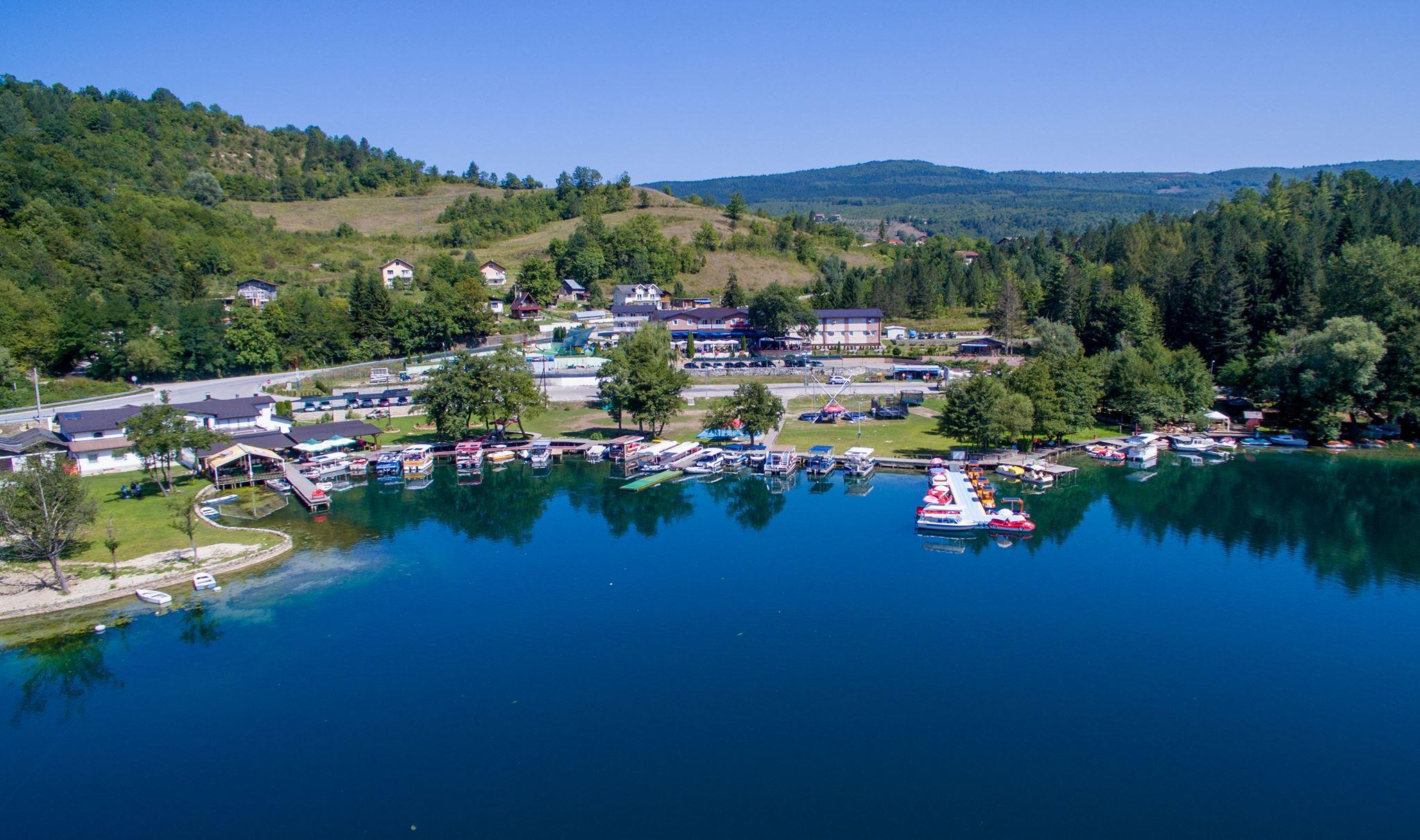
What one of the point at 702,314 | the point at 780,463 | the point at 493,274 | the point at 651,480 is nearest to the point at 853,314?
the point at 702,314

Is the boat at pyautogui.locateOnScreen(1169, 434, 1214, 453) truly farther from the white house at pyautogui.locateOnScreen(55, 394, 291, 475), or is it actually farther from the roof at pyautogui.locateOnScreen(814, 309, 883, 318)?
the white house at pyautogui.locateOnScreen(55, 394, 291, 475)

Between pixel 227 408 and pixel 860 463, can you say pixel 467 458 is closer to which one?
pixel 227 408

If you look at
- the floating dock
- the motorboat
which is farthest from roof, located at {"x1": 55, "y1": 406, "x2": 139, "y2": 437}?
the motorboat

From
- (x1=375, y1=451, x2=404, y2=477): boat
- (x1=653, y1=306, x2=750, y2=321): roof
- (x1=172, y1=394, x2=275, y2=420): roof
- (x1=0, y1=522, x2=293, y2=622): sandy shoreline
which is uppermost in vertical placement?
(x1=653, y1=306, x2=750, y2=321): roof

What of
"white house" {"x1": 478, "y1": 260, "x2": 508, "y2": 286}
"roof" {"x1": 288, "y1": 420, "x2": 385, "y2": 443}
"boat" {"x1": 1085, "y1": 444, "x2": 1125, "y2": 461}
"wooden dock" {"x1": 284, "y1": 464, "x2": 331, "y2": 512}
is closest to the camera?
"wooden dock" {"x1": 284, "y1": 464, "x2": 331, "y2": 512}

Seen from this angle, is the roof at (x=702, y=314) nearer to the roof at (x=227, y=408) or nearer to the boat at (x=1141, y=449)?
the roof at (x=227, y=408)
